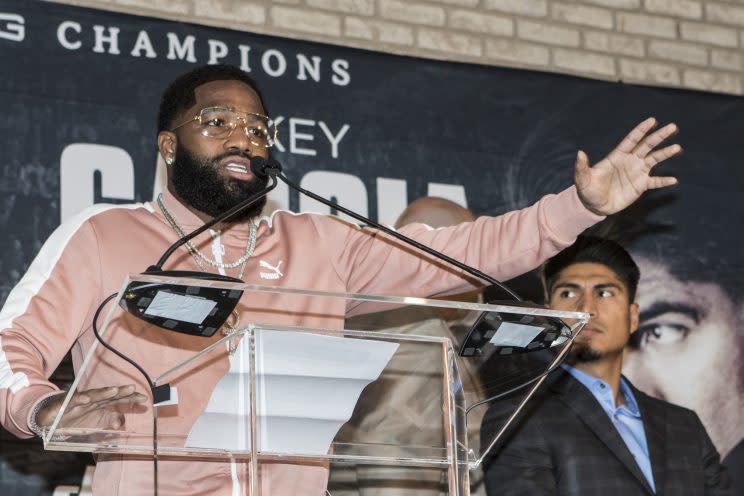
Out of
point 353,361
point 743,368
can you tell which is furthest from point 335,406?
point 743,368

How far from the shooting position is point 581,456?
12.0 feet

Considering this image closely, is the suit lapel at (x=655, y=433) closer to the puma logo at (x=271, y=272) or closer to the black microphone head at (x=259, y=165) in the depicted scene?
the puma logo at (x=271, y=272)

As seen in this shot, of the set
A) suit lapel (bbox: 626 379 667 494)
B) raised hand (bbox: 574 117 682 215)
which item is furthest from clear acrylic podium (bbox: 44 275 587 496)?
suit lapel (bbox: 626 379 667 494)

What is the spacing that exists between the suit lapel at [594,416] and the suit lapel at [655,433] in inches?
3.7

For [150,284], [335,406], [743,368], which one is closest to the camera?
[150,284]

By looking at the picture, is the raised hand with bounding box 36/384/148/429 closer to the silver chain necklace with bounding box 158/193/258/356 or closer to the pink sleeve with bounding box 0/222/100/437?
the pink sleeve with bounding box 0/222/100/437

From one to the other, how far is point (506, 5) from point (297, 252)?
2354mm

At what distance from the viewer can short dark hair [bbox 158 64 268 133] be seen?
2.96 m

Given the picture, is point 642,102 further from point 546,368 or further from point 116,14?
point 546,368

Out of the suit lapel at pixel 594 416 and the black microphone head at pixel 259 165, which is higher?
the black microphone head at pixel 259 165

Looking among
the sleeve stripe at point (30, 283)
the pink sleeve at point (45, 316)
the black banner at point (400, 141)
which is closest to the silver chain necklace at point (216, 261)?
the sleeve stripe at point (30, 283)

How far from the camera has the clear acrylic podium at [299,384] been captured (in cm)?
190

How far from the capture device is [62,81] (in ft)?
12.7

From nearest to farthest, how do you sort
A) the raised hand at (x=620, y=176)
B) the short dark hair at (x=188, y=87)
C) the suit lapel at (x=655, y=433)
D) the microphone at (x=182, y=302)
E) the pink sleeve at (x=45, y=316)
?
the microphone at (x=182, y=302) → the pink sleeve at (x=45, y=316) → the raised hand at (x=620, y=176) → the short dark hair at (x=188, y=87) → the suit lapel at (x=655, y=433)
